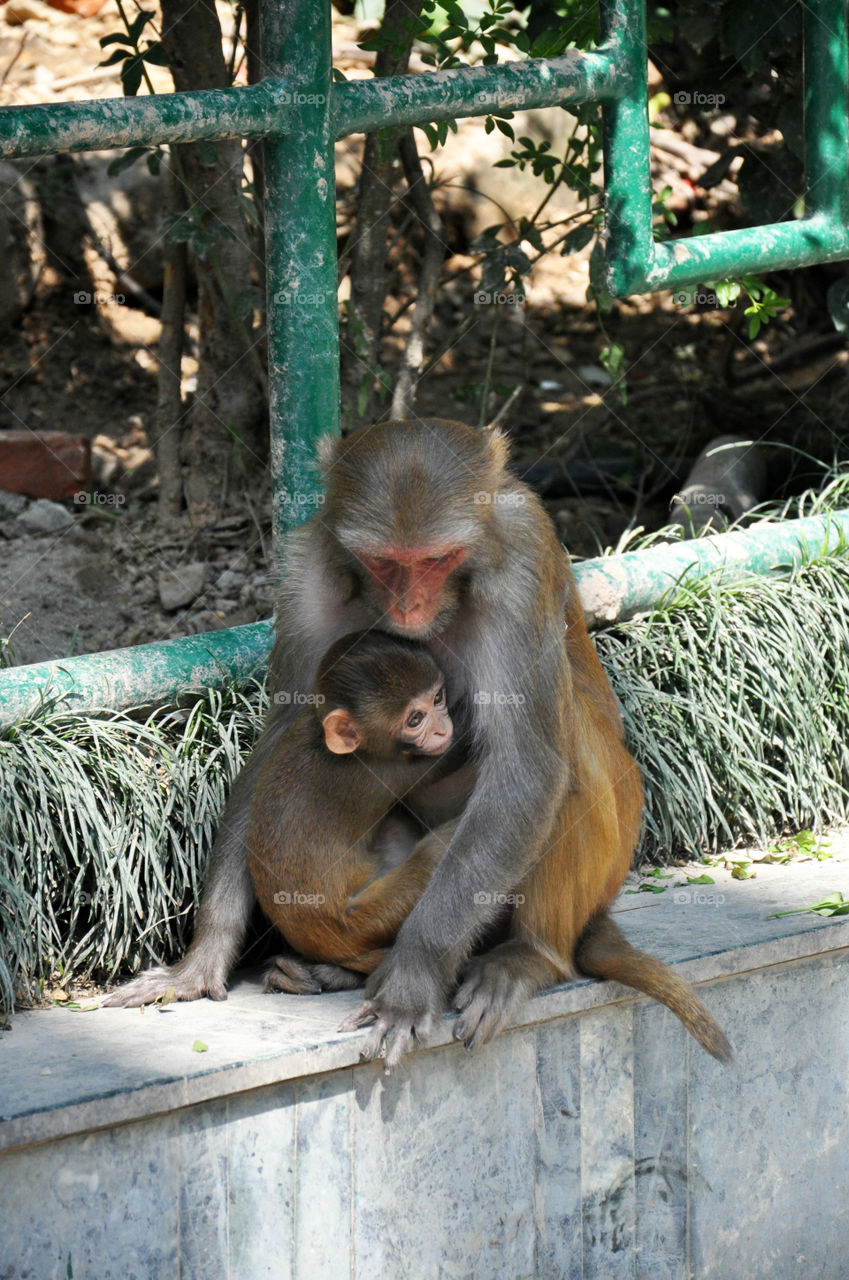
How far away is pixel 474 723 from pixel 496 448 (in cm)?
63

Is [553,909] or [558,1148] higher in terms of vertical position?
[553,909]

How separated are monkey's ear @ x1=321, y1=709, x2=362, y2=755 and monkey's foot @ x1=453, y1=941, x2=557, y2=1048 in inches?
23.0

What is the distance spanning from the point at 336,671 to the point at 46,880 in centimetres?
99

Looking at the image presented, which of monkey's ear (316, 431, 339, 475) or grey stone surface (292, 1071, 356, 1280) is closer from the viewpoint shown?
grey stone surface (292, 1071, 356, 1280)

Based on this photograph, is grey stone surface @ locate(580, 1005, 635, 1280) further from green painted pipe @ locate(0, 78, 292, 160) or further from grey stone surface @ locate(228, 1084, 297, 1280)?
green painted pipe @ locate(0, 78, 292, 160)

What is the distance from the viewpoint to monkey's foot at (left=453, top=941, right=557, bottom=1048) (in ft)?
11.7

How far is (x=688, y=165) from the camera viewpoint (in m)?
8.80

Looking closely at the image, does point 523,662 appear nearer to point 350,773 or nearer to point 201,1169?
point 350,773

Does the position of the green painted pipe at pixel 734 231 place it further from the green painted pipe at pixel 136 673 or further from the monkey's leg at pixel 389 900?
the monkey's leg at pixel 389 900

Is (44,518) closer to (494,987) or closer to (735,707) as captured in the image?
(735,707)

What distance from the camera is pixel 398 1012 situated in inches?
137

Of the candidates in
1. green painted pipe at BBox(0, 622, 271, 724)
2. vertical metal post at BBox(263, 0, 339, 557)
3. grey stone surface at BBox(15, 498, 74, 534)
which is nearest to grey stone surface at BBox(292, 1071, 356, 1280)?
green painted pipe at BBox(0, 622, 271, 724)

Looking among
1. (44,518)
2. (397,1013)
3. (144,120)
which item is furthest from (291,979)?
(44,518)

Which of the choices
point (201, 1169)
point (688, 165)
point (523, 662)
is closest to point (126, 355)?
point (688, 165)
